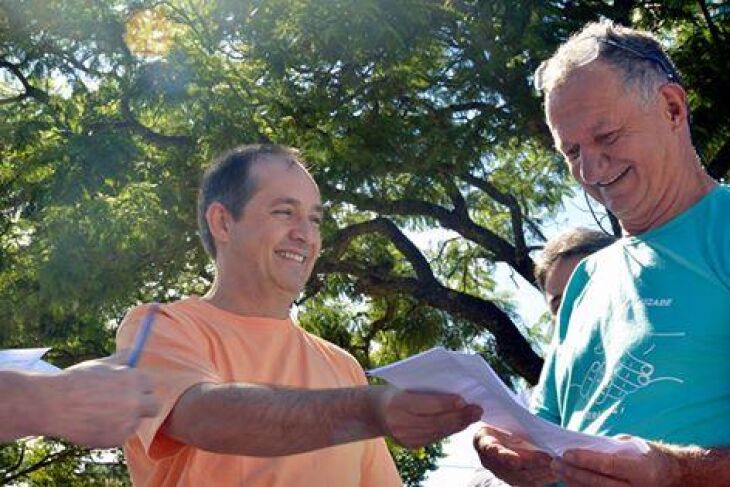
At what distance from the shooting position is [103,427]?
217 cm

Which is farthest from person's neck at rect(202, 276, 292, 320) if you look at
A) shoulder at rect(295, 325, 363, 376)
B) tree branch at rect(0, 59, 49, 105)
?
tree branch at rect(0, 59, 49, 105)

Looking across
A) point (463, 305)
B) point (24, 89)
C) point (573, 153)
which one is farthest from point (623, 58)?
point (24, 89)

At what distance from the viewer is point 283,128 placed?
31.0 feet

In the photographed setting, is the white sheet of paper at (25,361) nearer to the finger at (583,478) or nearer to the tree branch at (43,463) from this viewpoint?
the finger at (583,478)

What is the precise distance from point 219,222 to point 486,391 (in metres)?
1.53

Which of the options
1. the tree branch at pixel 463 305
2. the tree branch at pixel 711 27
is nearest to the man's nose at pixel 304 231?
the tree branch at pixel 711 27

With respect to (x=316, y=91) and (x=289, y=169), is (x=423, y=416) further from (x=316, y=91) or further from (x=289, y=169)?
(x=316, y=91)

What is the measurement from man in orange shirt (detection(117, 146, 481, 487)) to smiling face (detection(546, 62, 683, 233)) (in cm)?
65

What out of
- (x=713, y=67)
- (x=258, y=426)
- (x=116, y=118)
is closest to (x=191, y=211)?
(x=116, y=118)

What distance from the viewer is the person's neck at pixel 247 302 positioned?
11.8ft

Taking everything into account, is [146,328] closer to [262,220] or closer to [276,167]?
[262,220]

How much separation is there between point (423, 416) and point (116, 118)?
874cm

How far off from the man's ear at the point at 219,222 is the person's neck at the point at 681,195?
1341 millimetres

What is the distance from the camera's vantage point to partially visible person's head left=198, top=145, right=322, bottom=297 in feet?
12.1
